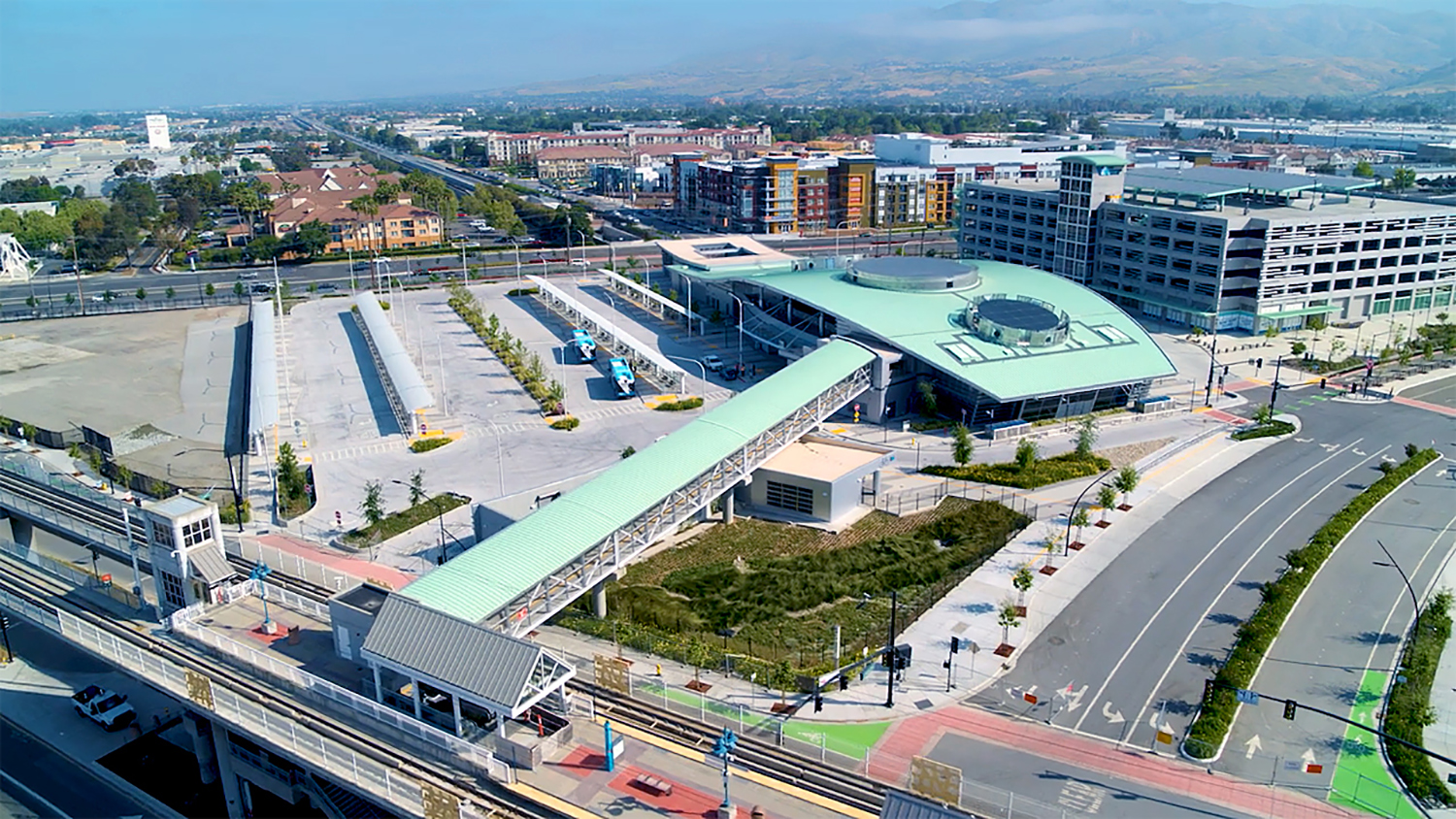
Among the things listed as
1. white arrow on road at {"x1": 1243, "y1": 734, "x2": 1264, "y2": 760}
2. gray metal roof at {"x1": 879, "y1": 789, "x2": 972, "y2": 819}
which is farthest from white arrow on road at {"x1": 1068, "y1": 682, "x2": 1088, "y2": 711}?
gray metal roof at {"x1": 879, "y1": 789, "x2": 972, "y2": 819}

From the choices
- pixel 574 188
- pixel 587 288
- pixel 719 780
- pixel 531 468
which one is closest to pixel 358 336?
pixel 587 288

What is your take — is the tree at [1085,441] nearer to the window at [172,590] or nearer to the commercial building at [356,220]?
the window at [172,590]

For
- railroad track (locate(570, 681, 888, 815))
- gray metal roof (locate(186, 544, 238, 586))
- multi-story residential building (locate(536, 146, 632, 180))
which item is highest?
multi-story residential building (locate(536, 146, 632, 180))

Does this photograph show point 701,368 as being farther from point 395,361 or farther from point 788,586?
point 788,586

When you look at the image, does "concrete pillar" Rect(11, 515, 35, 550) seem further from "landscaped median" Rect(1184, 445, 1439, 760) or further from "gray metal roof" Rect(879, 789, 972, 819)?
"landscaped median" Rect(1184, 445, 1439, 760)

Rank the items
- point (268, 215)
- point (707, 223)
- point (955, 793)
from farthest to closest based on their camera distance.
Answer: point (707, 223), point (268, 215), point (955, 793)

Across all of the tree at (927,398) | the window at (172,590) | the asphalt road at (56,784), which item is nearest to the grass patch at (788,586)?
the tree at (927,398)

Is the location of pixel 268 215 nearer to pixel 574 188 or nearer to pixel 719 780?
pixel 574 188
